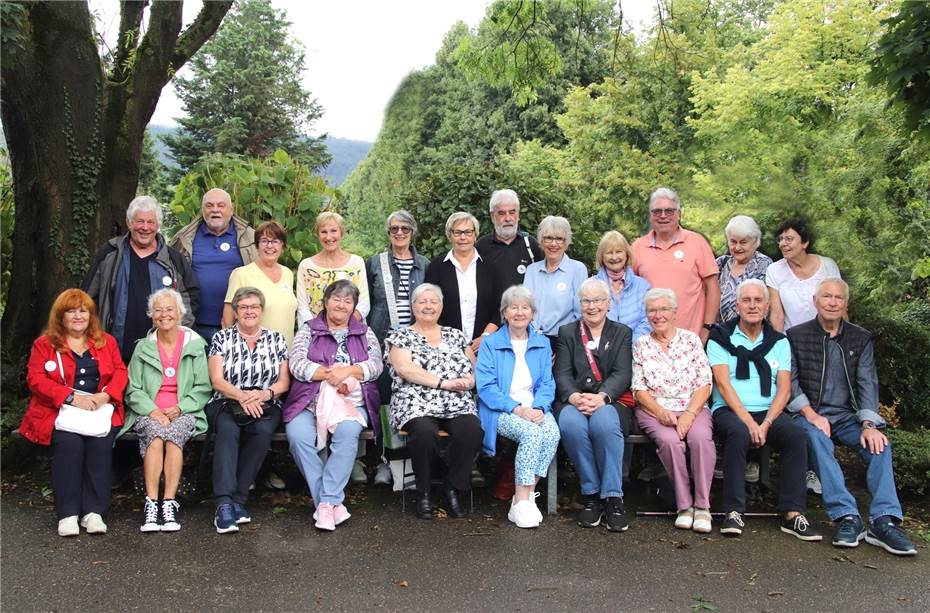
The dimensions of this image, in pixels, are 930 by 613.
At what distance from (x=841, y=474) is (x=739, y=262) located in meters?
1.71

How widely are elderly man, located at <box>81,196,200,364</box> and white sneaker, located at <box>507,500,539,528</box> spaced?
99.8 inches

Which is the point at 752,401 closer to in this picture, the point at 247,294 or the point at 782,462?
the point at 782,462

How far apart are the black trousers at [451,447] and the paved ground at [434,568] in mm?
258

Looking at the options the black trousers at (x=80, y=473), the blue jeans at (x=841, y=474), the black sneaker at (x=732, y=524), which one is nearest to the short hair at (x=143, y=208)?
the black trousers at (x=80, y=473)

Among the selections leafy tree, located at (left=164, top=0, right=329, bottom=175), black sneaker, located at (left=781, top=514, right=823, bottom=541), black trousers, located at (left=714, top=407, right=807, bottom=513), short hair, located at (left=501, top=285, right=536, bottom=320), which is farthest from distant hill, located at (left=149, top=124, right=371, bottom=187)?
black sneaker, located at (left=781, top=514, right=823, bottom=541)

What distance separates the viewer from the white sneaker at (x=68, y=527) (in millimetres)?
4855

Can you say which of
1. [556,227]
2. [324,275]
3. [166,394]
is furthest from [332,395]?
[556,227]

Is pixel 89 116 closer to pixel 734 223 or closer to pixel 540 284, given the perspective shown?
pixel 540 284

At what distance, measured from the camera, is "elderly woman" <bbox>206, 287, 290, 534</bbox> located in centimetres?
514

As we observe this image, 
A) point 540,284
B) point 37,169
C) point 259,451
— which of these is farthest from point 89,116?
point 540,284

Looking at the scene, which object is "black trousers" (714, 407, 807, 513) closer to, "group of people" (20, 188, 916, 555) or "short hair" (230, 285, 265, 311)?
"group of people" (20, 188, 916, 555)

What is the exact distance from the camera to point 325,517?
16.6 ft

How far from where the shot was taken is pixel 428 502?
5336 mm

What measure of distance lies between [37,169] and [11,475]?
2506mm
